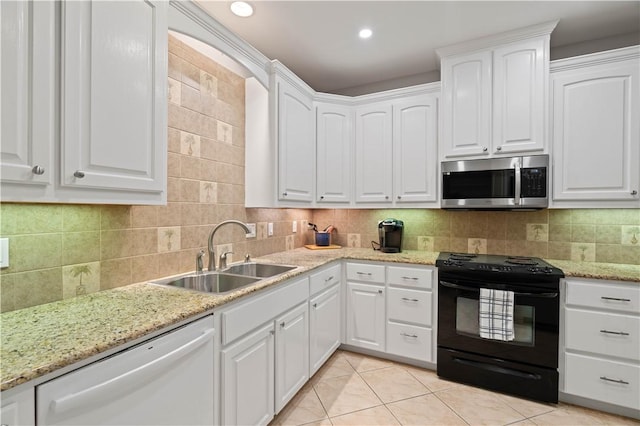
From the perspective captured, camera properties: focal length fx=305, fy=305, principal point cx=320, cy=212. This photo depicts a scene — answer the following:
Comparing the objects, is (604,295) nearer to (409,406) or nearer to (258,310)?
(409,406)

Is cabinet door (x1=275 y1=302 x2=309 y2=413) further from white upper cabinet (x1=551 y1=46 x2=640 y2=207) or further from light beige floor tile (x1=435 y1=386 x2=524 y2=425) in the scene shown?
white upper cabinet (x1=551 y1=46 x2=640 y2=207)

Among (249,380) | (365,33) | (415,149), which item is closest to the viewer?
(249,380)

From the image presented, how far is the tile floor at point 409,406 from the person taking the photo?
1917mm

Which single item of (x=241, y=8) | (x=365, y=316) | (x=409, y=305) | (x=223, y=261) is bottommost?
(x=365, y=316)

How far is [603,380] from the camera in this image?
198cm

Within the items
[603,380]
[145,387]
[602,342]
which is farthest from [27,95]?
[603,380]

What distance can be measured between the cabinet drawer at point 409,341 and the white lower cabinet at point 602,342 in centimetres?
89

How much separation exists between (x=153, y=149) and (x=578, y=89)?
288 cm

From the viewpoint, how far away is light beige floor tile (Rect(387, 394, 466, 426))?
190cm

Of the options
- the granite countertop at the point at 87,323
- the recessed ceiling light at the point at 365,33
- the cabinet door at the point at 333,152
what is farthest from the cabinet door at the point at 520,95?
the granite countertop at the point at 87,323

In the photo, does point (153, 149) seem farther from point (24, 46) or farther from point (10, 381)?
point (10, 381)

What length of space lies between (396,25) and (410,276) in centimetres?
196

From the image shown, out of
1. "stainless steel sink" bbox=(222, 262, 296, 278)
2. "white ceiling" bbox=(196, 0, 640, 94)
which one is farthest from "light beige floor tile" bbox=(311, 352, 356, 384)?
"white ceiling" bbox=(196, 0, 640, 94)

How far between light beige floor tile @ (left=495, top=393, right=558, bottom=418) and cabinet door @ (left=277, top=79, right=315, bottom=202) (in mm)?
2152
